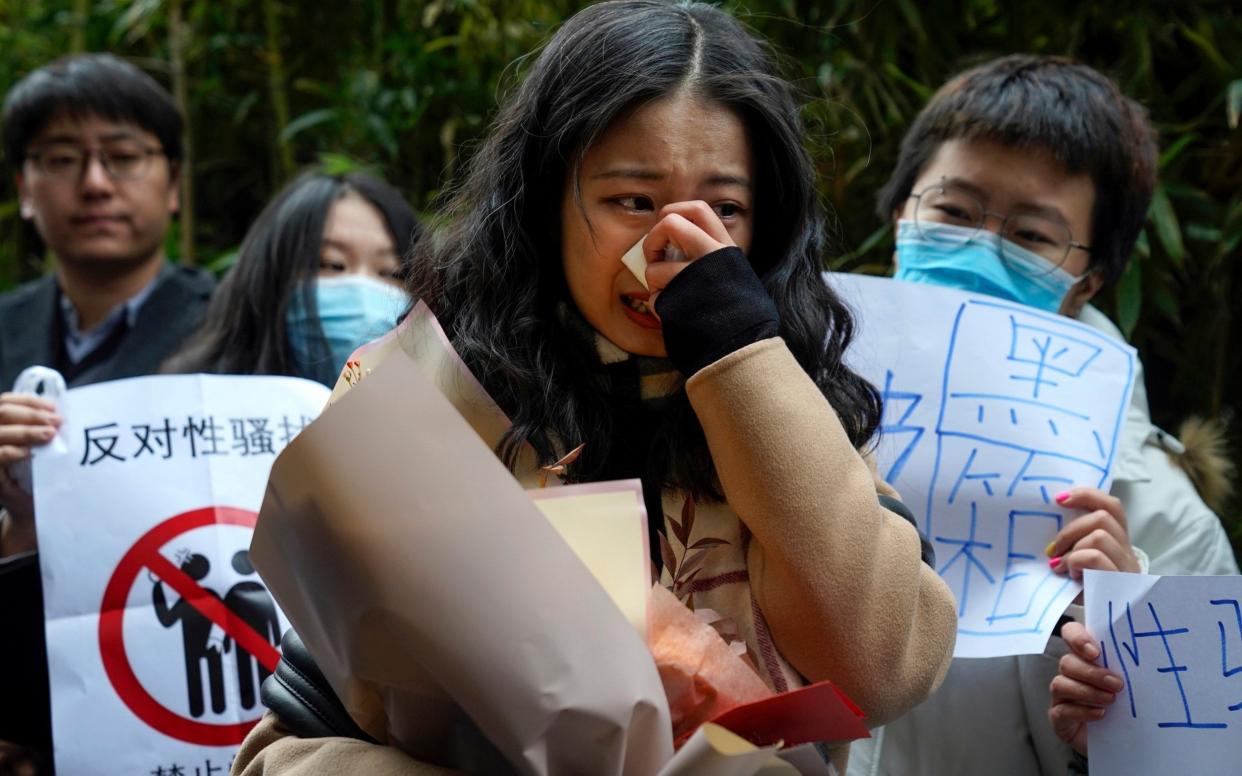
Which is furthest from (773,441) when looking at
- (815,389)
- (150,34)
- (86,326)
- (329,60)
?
(150,34)

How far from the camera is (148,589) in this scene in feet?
7.13

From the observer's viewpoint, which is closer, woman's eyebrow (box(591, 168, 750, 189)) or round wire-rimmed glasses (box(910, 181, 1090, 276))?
woman's eyebrow (box(591, 168, 750, 189))

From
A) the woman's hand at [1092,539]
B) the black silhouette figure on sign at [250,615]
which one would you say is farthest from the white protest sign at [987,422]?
the black silhouette figure on sign at [250,615]

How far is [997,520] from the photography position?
1.95 metres

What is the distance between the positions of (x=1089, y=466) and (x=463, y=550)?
47.5 inches

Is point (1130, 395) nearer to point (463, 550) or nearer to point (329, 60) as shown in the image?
point (463, 550)

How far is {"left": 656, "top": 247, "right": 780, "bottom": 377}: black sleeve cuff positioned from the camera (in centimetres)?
134

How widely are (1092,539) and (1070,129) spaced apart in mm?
732

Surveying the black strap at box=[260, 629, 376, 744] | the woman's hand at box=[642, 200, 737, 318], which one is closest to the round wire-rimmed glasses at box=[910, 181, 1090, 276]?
the woman's hand at box=[642, 200, 737, 318]

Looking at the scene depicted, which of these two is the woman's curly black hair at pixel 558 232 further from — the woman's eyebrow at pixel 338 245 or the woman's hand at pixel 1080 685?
the woman's eyebrow at pixel 338 245

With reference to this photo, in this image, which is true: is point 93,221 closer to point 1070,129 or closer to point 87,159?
point 87,159

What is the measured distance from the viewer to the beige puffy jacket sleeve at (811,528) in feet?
4.24

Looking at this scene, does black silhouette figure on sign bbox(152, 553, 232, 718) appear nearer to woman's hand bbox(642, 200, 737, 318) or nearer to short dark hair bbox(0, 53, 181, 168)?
woman's hand bbox(642, 200, 737, 318)

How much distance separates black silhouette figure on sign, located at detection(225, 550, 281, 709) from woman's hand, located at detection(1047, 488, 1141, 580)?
1213mm
